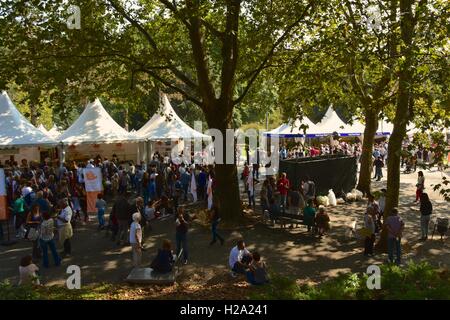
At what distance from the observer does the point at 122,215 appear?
12.8 meters

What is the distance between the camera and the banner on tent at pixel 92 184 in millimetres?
16188

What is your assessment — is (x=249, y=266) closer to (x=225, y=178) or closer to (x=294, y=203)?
(x=225, y=178)

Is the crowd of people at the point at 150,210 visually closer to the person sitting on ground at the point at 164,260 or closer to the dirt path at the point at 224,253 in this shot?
the person sitting on ground at the point at 164,260

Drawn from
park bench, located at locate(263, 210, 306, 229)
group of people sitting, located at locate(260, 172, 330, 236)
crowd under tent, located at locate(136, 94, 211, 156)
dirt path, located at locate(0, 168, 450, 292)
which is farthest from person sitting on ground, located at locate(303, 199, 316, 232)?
crowd under tent, located at locate(136, 94, 211, 156)

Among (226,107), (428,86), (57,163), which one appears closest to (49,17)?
(226,107)

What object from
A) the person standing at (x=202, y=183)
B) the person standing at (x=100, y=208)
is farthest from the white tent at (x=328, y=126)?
the person standing at (x=100, y=208)

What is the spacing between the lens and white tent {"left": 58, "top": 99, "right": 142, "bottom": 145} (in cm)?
Result: 2314

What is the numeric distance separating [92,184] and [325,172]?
960 centimetres

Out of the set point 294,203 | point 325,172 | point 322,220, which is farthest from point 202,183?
point 322,220

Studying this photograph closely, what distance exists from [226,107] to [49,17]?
5976 mm

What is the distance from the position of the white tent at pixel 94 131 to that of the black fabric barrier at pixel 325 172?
9744 mm
